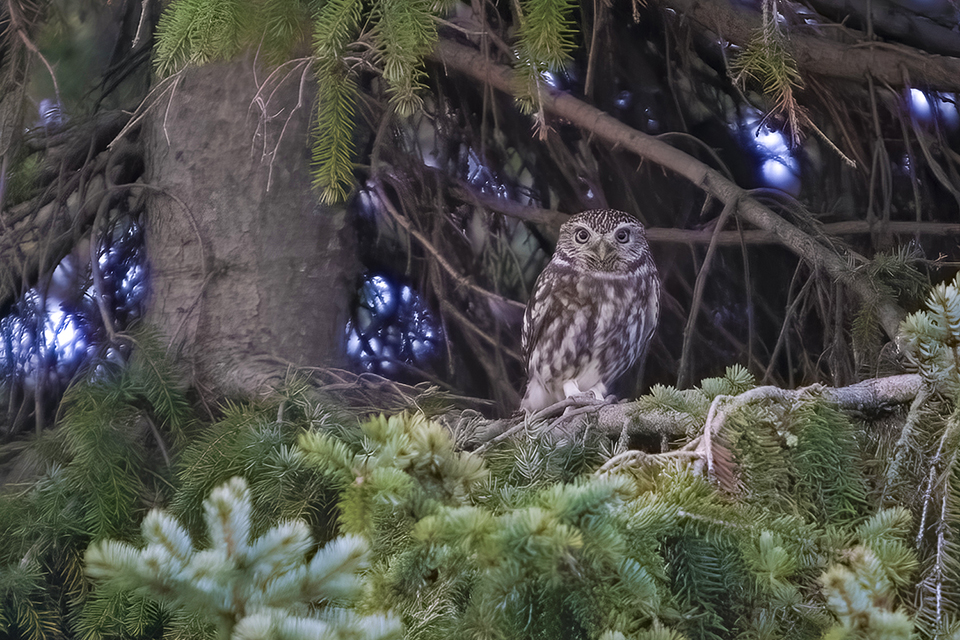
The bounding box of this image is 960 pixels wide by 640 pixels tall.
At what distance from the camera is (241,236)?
207 cm

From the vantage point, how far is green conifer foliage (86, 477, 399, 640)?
64 cm

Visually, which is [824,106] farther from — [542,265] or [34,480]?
[34,480]

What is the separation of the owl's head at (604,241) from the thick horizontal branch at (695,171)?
0.28 m

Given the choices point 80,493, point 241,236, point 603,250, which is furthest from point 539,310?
point 80,493

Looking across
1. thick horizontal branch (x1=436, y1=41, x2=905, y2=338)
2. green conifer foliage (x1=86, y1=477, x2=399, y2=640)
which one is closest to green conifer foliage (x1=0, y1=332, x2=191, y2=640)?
green conifer foliage (x1=86, y1=477, x2=399, y2=640)

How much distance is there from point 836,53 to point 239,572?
2050 millimetres

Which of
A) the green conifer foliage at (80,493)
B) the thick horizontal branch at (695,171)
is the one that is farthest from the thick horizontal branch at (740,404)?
the green conifer foliage at (80,493)

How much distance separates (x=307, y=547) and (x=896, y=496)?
785mm

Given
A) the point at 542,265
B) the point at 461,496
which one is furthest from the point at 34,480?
the point at 542,265

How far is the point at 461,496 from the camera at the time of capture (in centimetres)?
83

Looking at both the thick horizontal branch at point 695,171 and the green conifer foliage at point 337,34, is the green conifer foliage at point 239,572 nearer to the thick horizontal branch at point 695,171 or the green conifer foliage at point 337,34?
the green conifer foliage at point 337,34

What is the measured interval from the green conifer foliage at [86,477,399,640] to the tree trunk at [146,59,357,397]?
1.32 meters

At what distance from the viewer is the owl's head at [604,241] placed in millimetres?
2287

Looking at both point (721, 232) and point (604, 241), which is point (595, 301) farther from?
point (721, 232)
